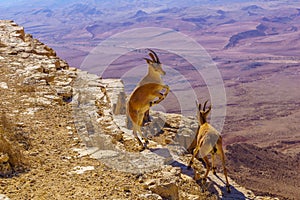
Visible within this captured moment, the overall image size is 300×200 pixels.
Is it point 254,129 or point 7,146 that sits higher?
point 7,146

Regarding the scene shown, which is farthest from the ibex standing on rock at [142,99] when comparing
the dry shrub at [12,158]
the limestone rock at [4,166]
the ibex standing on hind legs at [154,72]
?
the limestone rock at [4,166]

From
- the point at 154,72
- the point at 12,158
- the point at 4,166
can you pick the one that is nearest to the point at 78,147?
the point at 12,158

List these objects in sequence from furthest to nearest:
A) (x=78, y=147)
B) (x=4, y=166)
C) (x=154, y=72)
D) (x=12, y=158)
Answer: (x=154, y=72) < (x=78, y=147) < (x=12, y=158) < (x=4, y=166)

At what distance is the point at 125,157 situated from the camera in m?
6.22

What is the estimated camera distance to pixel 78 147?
6633 mm

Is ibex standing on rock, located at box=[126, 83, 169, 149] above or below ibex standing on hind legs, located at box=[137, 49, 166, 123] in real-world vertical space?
below

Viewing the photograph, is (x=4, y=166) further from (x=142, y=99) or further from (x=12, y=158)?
(x=142, y=99)

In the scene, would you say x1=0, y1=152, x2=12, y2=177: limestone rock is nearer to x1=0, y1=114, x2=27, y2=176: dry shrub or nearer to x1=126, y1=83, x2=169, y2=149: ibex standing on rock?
x1=0, y1=114, x2=27, y2=176: dry shrub

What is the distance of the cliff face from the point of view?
5.25 metres

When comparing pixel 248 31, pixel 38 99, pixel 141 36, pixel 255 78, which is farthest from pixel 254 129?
pixel 248 31

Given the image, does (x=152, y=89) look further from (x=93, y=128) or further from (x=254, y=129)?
(x=254, y=129)

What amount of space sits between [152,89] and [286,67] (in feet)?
295

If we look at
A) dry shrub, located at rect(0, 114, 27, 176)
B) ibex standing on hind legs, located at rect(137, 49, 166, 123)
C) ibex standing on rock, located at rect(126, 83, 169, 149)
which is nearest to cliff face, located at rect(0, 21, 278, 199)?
dry shrub, located at rect(0, 114, 27, 176)

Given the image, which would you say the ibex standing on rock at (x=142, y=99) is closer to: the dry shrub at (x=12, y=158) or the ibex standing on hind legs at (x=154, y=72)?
the ibex standing on hind legs at (x=154, y=72)
